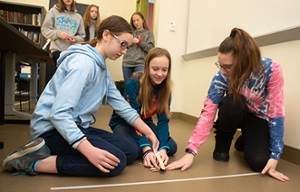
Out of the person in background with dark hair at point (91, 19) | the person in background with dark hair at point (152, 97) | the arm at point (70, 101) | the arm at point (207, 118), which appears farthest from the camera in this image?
the person in background with dark hair at point (91, 19)

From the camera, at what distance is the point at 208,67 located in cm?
208

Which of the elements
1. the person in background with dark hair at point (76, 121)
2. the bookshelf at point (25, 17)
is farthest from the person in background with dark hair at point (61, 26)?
the bookshelf at point (25, 17)

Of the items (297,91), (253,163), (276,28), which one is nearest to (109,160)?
(253,163)

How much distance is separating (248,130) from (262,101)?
16 cm

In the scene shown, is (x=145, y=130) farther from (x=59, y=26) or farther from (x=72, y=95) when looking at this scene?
(x=59, y=26)

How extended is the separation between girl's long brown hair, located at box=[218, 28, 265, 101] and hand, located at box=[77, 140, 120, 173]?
60cm

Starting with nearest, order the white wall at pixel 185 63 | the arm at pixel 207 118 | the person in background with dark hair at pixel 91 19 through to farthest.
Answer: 1. the arm at pixel 207 118
2. the white wall at pixel 185 63
3. the person in background with dark hair at pixel 91 19

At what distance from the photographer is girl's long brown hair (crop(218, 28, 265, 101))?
981 mm

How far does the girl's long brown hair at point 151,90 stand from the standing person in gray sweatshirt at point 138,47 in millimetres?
969

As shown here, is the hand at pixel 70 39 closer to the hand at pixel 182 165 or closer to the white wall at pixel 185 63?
the white wall at pixel 185 63

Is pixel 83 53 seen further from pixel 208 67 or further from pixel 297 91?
pixel 208 67

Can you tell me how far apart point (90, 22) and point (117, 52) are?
2.01 metres

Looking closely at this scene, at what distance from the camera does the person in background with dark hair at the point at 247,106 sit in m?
1.00

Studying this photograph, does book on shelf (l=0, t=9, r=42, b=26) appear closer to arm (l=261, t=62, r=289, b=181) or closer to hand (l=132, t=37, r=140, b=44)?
hand (l=132, t=37, r=140, b=44)
